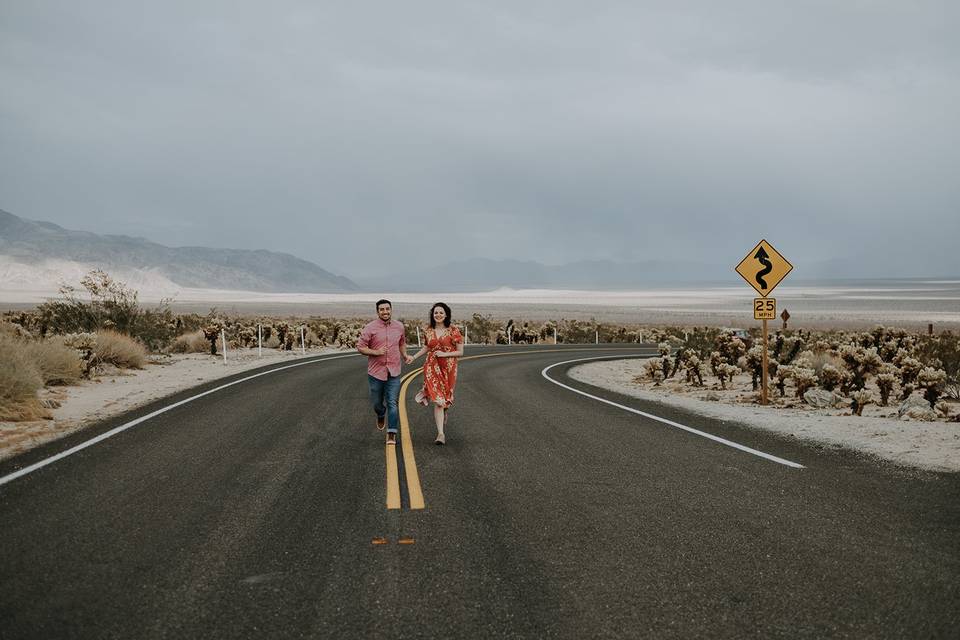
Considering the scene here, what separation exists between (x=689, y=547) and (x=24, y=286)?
7009 inches

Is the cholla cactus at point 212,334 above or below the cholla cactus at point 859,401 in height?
above

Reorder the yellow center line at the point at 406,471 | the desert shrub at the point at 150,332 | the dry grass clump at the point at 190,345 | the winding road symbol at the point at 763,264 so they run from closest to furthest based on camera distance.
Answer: the yellow center line at the point at 406,471 < the winding road symbol at the point at 763,264 < the desert shrub at the point at 150,332 < the dry grass clump at the point at 190,345

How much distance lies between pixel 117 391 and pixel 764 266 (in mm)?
14155

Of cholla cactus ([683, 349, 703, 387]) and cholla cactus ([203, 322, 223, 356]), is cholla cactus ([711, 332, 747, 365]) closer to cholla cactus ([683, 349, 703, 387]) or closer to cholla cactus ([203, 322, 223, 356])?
cholla cactus ([683, 349, 703, 387])

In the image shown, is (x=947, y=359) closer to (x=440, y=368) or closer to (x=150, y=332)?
(x=440, y=368)

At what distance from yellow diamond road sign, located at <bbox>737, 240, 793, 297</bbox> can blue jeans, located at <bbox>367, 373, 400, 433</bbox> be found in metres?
7.74

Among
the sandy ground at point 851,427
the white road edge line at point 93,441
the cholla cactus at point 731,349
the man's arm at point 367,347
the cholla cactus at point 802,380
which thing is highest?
the man's arm at point 367,347

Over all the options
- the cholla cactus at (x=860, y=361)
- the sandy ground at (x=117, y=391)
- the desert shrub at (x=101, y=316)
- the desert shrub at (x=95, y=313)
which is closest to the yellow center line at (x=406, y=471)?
the sandy ground at (x=117, y=391)

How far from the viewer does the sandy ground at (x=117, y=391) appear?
35.3 feet

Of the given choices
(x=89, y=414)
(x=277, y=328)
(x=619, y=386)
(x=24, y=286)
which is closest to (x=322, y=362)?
(x=619, y=386)

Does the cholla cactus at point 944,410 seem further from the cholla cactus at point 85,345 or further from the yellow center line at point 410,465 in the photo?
the cholla cactus at point 85,345

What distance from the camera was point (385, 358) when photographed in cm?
973

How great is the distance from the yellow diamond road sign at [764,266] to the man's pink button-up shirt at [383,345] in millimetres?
7548

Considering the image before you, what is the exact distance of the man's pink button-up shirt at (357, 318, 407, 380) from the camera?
971 centimetres
